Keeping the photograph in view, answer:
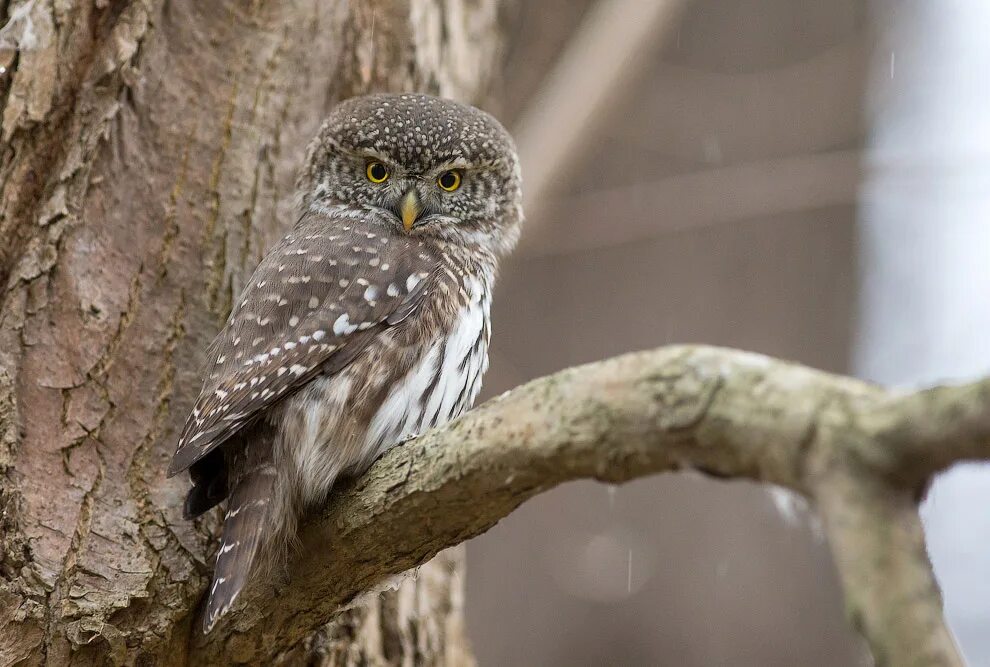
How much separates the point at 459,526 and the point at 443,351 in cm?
82

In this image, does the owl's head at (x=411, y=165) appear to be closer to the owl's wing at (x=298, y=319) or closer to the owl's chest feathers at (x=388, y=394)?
the owl's wing at (x=298, y=319)

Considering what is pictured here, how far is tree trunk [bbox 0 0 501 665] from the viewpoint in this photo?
9.43ft

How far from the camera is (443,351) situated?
126 inches

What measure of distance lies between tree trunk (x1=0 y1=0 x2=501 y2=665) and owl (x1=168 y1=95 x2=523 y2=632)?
0.18 meters

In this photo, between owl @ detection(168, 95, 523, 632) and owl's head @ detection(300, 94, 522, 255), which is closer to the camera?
owl @ detection(168, 95, 523, 632)

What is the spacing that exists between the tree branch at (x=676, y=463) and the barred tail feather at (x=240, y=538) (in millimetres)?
130

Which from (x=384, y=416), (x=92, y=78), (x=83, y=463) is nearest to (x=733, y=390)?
(x=384, y=416)

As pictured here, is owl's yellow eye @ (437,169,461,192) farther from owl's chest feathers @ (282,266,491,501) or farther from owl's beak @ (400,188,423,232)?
owl's chest feathers @ (282,266,491,501)

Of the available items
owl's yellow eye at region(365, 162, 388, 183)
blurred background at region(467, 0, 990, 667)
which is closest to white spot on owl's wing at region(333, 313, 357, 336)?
owl's yellow eye at region(365, 162, 388, 183)

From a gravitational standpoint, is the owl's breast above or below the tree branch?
above

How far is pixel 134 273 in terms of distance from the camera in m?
3.32

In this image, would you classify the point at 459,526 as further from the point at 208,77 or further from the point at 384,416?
the point at 208,77

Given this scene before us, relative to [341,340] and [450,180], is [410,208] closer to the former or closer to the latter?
[450,180]

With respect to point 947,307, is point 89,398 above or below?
below
